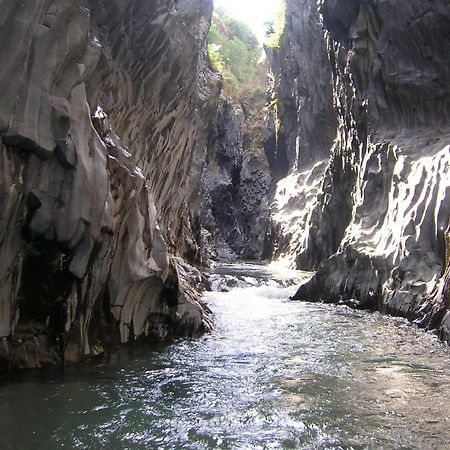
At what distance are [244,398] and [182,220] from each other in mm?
21270

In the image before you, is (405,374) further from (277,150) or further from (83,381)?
(277,150)

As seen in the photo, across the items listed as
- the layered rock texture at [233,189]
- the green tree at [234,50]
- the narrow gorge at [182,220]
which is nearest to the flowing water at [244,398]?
the narrow gorge at [182,220]

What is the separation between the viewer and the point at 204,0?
20.5 m

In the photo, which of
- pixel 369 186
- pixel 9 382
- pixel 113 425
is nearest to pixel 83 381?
pixel 9 382

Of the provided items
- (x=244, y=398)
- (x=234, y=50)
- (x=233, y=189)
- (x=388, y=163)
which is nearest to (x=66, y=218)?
(x=244, y=398)

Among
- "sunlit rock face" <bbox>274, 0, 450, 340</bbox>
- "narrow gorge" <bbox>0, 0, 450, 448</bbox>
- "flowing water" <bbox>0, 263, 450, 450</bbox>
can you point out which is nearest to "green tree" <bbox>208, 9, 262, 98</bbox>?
"narrow gorge" <bbox>0, 0, 450, 448</bbox>

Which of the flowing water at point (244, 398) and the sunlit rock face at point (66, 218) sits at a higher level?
the sunlit rock face at point (66, 218)

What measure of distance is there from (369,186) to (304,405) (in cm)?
1260

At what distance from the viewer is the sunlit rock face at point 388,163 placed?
42.5 ft

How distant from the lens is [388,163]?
17.0 m

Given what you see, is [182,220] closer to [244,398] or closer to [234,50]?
[244,398]

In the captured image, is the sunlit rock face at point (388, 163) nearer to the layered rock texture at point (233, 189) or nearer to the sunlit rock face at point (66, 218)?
the sunlit rock face at point (66, 218)

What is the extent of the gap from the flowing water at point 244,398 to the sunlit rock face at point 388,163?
2.68m

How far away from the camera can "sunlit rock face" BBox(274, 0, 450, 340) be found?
1295cm
